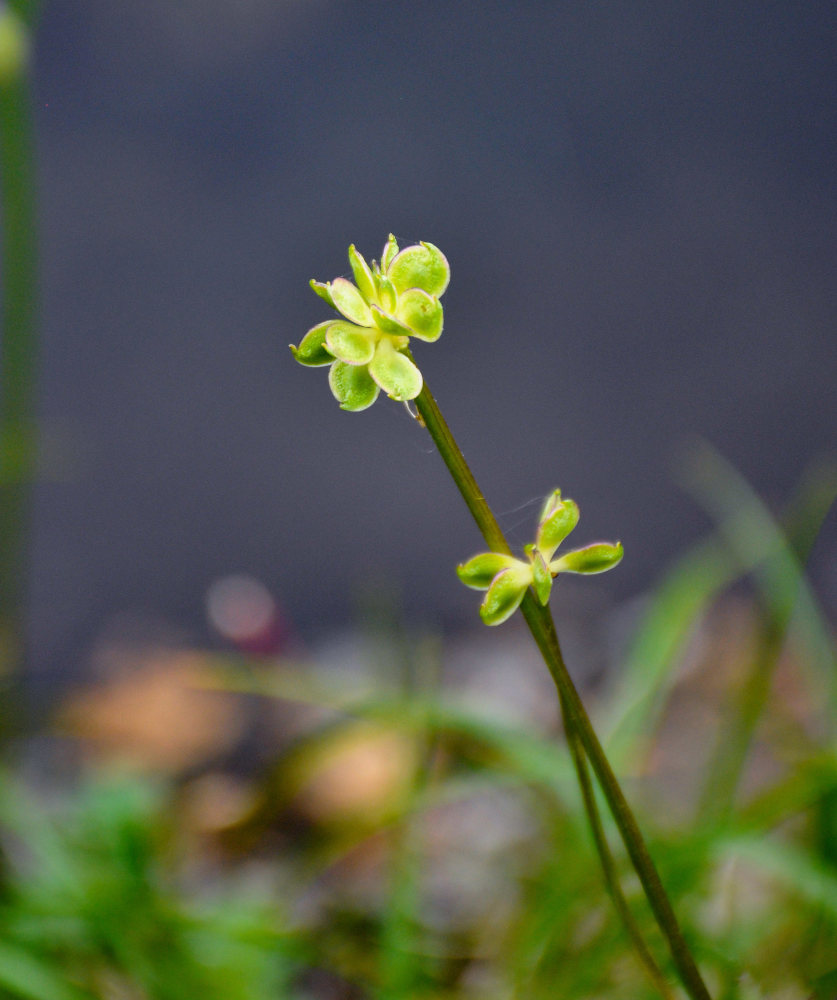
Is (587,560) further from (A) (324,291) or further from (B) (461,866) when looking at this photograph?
(B) (461,866)

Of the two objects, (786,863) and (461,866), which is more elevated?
(461,866)

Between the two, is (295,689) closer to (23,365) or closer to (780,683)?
(23,365)

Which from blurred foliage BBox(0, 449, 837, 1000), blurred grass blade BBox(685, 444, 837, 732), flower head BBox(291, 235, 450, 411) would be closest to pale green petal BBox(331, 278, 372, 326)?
flower head BBox(291, 235, 450, 411)

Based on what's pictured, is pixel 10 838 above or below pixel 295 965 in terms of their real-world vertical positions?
above

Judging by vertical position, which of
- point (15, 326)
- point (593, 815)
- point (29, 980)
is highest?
point (15, 326)

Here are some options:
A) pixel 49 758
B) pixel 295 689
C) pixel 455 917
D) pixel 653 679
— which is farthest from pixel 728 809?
pixel 49 758

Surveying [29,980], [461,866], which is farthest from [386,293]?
[461,866]

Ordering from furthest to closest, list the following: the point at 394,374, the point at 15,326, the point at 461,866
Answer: the point at 461,866 < the point at 15,326 < the point at 394,374

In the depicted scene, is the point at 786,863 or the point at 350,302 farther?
the point at 786,863
